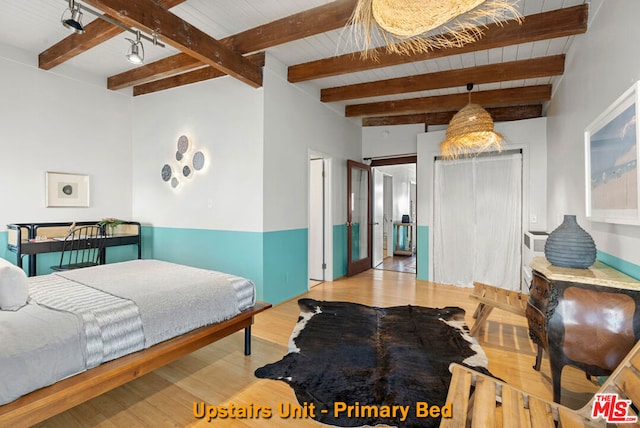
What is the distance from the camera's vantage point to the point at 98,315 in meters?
1.70

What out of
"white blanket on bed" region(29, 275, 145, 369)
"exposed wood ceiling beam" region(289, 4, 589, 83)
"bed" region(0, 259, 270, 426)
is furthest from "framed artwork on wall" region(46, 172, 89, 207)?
"exposed wood ceiling beam" region(289, 4, 589, 83)

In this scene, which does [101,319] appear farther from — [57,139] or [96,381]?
[57,139]

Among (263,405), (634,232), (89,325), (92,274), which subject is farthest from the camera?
(92,274)

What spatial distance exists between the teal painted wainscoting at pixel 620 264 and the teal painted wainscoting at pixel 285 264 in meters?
3.06

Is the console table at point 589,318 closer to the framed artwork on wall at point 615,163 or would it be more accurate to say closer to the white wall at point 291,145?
the framed artwork on wall at point 615,163

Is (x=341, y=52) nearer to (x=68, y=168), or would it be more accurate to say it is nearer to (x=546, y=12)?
(x=546, y=12)

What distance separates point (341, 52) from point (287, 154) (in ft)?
4.44

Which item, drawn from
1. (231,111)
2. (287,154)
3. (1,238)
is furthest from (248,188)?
(1,238)

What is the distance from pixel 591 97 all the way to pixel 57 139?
5810mm

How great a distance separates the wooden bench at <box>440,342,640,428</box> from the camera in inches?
49.3

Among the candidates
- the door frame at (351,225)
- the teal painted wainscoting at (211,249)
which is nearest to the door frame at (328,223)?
the door frame at (351,225)

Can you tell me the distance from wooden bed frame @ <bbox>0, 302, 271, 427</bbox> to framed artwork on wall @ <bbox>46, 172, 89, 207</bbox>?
3.33 meters

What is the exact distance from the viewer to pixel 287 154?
4047 mm

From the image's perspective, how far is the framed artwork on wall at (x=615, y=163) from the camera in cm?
168
